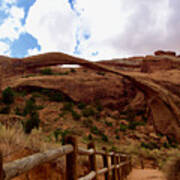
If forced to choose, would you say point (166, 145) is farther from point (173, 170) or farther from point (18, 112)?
point (18, 112)

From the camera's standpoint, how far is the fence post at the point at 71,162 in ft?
6.53

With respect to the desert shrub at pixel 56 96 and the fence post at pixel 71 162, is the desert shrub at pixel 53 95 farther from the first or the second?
the fence post at pixel 71 162

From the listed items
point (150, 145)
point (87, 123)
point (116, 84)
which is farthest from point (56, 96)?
point (150, 145)

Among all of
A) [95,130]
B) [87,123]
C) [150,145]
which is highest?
[87,123]

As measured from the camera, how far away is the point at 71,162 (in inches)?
80.4

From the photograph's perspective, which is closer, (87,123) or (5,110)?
(5,110)

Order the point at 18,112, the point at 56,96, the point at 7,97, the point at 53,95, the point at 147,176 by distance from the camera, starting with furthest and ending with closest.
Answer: the point at 53,95 < the point at 56,96 < the point at 7,97 < the point at 18,112 < the point at 147,176

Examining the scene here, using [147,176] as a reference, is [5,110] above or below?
above

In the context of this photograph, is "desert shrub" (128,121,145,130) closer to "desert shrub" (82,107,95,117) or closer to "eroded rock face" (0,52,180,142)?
"eroded rock face" (0,52,180,142)

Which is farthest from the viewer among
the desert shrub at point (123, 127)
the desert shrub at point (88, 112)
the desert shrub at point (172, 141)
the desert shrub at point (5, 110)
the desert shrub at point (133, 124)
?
the desert shrub at point (88, 112)

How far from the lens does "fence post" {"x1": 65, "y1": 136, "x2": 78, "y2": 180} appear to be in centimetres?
199

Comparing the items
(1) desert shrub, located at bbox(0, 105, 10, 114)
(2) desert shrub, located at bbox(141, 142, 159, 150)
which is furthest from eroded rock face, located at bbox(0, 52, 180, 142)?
(1) desert shrub, located at bbox(0, 105, 10, 114)

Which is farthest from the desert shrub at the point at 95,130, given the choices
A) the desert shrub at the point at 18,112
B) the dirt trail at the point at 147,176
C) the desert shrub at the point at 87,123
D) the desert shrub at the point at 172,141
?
the dirt trail at the point at 147,176

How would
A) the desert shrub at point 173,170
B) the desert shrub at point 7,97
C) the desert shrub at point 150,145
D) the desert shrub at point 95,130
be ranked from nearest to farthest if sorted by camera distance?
1. the desert shrub at point 173,170
2. the desert shrub at point 150,145
3. the desert shrub at point 95,130
4. the desert shrub at point 7,97
